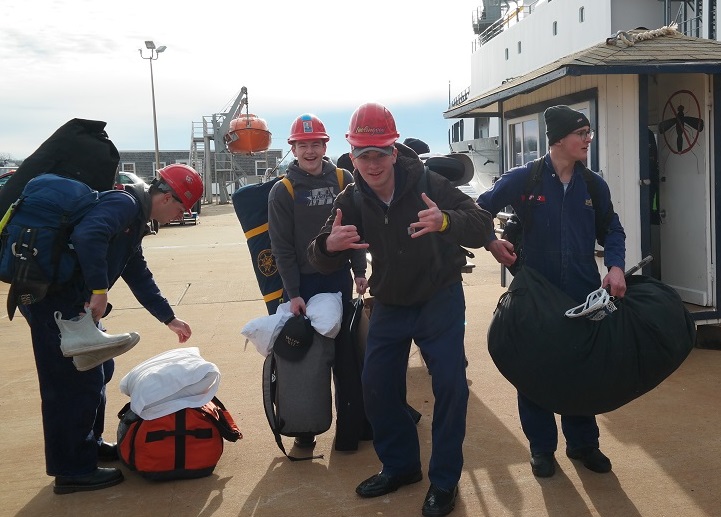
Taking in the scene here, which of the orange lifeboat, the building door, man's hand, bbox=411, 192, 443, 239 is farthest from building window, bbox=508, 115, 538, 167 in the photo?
the orange lifeboat

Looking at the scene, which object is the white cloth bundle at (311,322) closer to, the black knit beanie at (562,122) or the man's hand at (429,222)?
the man's hand at (429,222)

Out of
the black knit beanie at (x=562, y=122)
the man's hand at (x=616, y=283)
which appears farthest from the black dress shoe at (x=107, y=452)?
the black knit beanie at (x=562, y=122)

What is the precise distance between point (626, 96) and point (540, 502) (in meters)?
3.82

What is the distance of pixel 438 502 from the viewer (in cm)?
337

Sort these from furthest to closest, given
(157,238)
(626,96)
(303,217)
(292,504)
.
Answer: (157,238) → (626,96) → (303,217) → (292,504)

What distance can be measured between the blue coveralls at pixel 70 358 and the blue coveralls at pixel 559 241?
1881mm

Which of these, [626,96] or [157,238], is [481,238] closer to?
[626,96]

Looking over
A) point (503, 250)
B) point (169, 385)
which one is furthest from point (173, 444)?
point (503, 250)

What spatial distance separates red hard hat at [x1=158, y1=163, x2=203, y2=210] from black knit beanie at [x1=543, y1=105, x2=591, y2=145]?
1891mm

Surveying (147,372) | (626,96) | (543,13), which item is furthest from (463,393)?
(543,13)

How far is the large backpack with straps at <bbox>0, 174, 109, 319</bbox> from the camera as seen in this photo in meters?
3.46

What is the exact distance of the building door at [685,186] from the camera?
608 cm

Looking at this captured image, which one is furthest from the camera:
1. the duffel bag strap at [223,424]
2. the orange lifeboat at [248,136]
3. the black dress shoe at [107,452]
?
the orange lifeboat at [248,136]

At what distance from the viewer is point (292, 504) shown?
11.8 ft
